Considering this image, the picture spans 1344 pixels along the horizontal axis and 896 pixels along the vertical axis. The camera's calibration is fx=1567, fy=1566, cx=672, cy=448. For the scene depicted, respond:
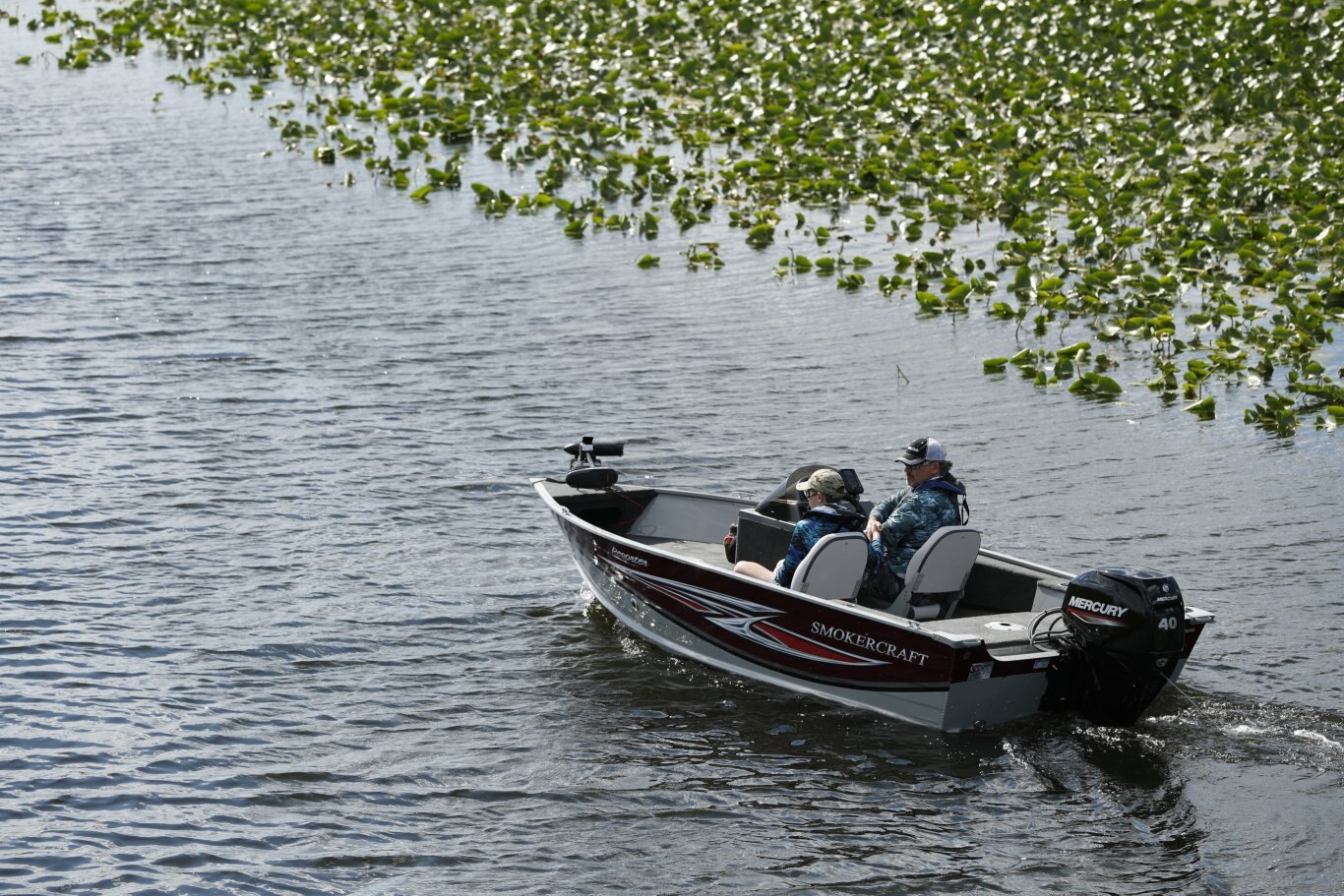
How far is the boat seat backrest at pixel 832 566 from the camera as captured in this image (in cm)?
1058

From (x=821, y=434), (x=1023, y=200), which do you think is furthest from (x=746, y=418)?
(x=1023, y=200)

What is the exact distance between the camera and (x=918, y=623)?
1020cm

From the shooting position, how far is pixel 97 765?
9.84m

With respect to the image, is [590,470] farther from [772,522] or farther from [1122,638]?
[1122,638]

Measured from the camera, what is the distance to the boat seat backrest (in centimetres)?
1058

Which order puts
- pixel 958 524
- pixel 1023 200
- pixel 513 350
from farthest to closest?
pixel 1023 200 < pixel 513 350 < pixel 958 524

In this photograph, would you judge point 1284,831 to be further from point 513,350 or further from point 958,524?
point 513,350

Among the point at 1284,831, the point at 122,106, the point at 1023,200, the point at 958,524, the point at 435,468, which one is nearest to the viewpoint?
the point at 1284,831

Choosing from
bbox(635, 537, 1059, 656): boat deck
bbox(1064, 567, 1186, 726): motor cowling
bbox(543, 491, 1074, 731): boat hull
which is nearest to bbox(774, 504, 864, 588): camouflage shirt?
bbox(543, 491, 1074, 731): boat hull

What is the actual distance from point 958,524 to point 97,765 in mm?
5954

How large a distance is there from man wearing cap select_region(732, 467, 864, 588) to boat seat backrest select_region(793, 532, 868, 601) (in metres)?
0.14

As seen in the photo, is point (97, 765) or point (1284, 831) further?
point (97, 765)

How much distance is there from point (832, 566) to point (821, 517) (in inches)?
15.4

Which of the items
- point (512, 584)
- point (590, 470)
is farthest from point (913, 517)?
point (512, 584)
